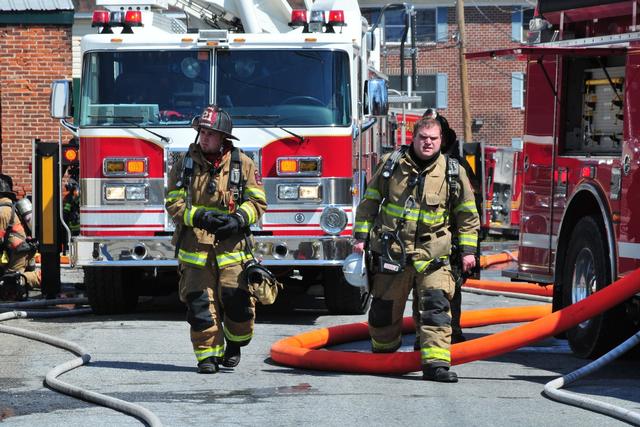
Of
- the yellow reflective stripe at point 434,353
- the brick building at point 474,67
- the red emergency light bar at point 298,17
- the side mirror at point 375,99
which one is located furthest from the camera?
the brick building at point 474,67

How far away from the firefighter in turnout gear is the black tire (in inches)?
39.6

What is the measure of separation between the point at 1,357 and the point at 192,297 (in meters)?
1.67

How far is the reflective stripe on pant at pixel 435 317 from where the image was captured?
816 cm

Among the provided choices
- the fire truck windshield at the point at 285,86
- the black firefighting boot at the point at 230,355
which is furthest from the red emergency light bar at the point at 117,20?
the black firefighting boot at the point at 230,355

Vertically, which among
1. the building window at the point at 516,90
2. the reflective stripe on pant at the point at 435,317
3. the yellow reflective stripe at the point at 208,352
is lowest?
the yellow reflective stripe at the point at 208,352

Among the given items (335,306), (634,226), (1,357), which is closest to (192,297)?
(1,357)

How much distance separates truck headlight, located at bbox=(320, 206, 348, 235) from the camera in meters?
11.3

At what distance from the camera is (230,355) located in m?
8.75

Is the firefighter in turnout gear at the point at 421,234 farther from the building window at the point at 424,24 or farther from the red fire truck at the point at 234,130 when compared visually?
the building window at the point at 424,24

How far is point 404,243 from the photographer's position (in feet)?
27.5

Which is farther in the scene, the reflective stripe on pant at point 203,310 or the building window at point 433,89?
the building window at point 433,89

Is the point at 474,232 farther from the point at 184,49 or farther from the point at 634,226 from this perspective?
the point at 184,49

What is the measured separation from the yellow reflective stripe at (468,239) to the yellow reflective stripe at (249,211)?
4.33ft

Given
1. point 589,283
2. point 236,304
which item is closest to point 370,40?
point 589,283
